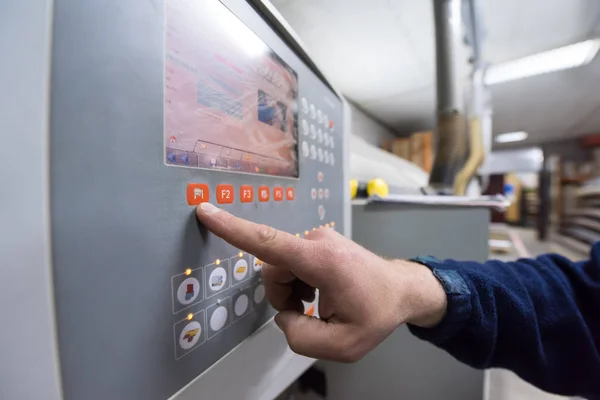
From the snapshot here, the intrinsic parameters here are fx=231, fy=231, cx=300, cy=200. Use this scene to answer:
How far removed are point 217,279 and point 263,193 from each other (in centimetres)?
11

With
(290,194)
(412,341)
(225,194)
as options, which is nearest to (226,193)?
(225,194)

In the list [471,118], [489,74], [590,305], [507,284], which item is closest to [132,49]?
[507,284]

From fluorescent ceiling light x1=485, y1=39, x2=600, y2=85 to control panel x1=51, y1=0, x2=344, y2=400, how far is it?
6.19 feet

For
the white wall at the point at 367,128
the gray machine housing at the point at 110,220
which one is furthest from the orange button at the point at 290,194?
the white wall at the point at 367,128

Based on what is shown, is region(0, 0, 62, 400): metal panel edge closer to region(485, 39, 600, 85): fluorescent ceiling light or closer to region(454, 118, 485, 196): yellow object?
region(454, 118, 485, 196): yellow object

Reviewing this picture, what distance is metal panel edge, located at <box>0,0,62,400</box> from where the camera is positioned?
123mm

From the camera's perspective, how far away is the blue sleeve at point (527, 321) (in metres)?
0.32

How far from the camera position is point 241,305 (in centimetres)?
26

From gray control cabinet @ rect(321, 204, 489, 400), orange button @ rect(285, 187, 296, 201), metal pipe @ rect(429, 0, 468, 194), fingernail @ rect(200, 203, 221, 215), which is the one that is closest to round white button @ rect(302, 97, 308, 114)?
orange button @ rect(285, 187, 296, 201)

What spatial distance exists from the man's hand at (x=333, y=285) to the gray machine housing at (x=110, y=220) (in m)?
0.05

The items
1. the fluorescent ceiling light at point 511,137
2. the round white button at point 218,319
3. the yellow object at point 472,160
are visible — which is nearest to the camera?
the round white button at point 218,319

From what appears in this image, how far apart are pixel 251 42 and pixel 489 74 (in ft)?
7.18

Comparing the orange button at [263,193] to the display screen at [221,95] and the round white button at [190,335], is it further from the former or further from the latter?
the round white button at [190,335]

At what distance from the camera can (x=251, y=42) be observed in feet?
0.90
